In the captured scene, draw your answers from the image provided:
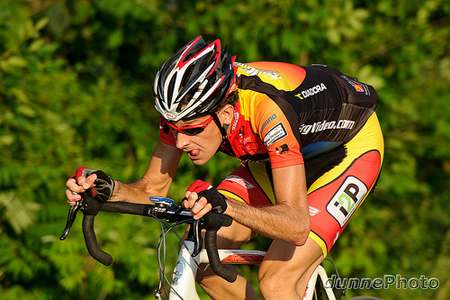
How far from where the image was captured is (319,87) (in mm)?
3039

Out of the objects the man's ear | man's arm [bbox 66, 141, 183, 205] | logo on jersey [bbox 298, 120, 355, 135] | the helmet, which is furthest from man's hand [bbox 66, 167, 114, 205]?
logo on jersey [bbox 298, 120, 355, 135]

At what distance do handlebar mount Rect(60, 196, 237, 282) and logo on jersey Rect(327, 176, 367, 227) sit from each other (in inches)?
35.4

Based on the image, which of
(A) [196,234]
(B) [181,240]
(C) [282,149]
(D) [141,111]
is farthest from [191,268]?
(D) [141,111]

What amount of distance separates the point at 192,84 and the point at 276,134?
0.50 meters

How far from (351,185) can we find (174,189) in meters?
3.06

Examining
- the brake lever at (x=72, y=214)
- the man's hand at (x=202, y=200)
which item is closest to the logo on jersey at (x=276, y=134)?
the man's hand at (x=202, y=200)

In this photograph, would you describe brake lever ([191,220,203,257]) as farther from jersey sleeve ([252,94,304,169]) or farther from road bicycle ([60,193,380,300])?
jersey sleeve ([252,94,304,169])

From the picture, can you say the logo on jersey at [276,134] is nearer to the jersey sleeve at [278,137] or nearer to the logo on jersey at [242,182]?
the jersey sleeve at [278,137]

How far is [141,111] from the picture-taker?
22.4 ft

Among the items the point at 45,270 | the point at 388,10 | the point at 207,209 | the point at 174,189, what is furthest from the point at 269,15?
the point at 207,209

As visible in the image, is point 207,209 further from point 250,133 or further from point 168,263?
point 168,263

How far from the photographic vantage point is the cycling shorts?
2.89m

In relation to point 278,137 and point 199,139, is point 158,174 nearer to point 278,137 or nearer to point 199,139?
point 199,139

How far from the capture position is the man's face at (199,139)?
105 inches
